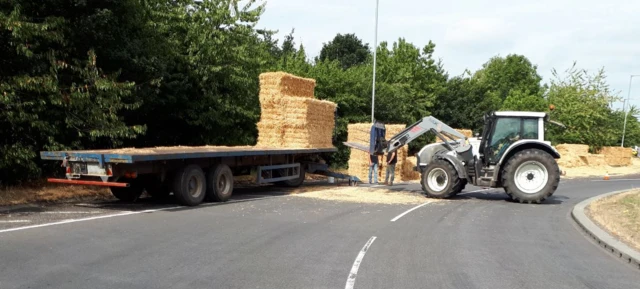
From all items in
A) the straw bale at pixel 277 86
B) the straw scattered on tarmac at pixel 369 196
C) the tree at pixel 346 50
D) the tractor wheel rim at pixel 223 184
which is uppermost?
the tree at pixel 346 50

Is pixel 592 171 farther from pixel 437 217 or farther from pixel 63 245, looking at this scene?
pixel 63 245

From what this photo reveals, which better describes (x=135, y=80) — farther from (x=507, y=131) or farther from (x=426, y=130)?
(x=507, y=131)

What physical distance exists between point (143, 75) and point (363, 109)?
54.4 feet

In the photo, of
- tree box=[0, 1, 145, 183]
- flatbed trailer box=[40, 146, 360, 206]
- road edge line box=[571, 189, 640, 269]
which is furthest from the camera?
tree box=[0, 1, 145, 183]

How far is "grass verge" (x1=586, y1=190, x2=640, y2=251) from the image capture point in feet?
32.2

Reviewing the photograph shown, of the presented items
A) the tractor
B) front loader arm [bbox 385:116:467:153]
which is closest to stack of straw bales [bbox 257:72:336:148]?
the tractor

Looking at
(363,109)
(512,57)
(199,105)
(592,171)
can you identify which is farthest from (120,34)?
(512,57)

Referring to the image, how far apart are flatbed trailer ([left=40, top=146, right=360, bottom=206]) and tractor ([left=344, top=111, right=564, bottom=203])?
3.62 metres

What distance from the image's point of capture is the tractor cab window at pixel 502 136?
15656 mm

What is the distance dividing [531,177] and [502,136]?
1.41 m

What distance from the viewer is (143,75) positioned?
→ 51.6ft

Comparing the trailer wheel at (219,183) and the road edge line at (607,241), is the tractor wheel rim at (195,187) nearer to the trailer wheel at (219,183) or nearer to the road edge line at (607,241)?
the trailer wheel at (219,183)

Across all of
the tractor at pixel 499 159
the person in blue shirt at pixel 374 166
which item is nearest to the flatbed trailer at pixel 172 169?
the person in blue shirt at pixel 374 166

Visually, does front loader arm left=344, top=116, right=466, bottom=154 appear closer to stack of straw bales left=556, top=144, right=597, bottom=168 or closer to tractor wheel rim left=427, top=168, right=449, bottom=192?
tractor wheel rim left=427, top=168, right=449, bottom=192
